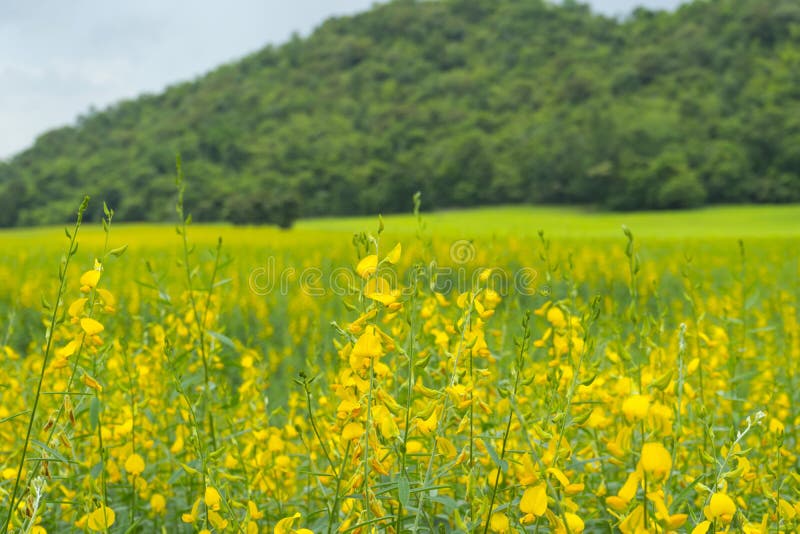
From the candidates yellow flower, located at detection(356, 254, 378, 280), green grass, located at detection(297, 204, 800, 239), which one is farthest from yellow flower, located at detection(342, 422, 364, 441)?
green grass, located at detection(297, 204, 800, 239)

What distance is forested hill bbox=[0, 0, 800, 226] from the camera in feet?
132

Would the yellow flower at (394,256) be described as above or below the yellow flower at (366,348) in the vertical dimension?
above

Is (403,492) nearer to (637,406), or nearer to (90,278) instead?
(637,406)

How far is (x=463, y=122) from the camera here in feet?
177

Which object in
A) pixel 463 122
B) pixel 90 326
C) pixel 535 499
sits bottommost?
pixel 535 499

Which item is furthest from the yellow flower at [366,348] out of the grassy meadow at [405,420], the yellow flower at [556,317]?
the yellow flower at [556,317]

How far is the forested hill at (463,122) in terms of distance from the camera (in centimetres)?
4012

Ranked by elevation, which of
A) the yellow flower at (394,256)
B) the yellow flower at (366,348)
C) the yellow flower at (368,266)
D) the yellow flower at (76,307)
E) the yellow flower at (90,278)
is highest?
the yellow flower at (394,256)

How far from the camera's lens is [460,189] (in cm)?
4659

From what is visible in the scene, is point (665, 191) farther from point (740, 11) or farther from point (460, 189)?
point (740, 11)

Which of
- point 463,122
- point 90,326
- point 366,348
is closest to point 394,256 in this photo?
point 366,348

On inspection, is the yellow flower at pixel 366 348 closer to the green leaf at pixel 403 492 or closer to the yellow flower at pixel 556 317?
the green leaf at pixel 403 492

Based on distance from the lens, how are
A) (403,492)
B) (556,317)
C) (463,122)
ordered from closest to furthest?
(403,492)
(556,317)
(463,122)

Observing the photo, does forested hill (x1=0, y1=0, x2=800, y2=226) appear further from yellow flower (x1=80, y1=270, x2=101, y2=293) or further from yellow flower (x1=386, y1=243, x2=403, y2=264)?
yellow flower (x1=386, y1=243, x2=403, y2=264)
